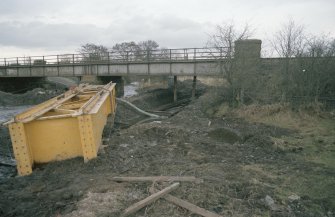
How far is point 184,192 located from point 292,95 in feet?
32.9

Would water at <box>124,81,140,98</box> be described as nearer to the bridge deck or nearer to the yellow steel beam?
the bridge deck

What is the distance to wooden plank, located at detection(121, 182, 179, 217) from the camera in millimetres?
3879

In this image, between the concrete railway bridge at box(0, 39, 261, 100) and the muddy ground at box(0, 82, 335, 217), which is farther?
the concrete railway bridge at box(0, 39, 261, 100)

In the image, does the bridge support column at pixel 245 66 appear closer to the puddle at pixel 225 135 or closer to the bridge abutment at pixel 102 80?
the puddle at pixel 225 135

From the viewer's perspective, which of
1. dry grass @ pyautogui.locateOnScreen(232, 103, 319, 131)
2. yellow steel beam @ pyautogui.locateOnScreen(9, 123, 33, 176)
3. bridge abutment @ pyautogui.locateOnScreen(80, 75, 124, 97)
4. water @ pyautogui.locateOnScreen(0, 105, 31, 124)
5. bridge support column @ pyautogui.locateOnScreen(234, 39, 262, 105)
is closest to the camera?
yellow steel beam @ pyautogui.locateOnScreen(9, 123, 33, 176)

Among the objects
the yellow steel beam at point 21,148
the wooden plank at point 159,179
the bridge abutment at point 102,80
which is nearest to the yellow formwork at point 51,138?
the yellow steel beam at point 21,148

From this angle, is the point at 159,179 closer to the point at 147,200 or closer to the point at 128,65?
the point at 147,200

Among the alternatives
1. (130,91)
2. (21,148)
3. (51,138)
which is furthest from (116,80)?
(21,148)

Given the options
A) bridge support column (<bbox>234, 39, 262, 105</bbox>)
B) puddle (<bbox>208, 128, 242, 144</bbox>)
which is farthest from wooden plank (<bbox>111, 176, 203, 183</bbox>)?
bridge support column (<bbox>234, 39, 262, 105</bbox>)

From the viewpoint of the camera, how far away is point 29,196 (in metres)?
4.57

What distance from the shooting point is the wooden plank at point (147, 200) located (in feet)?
12.7

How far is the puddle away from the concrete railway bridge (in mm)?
6101

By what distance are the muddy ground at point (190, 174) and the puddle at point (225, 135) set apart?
28 mm

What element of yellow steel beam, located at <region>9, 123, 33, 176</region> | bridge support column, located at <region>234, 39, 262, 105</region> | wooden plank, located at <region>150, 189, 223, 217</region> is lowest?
wooden plank, located at <region>150, 189, 223, 217</region>
